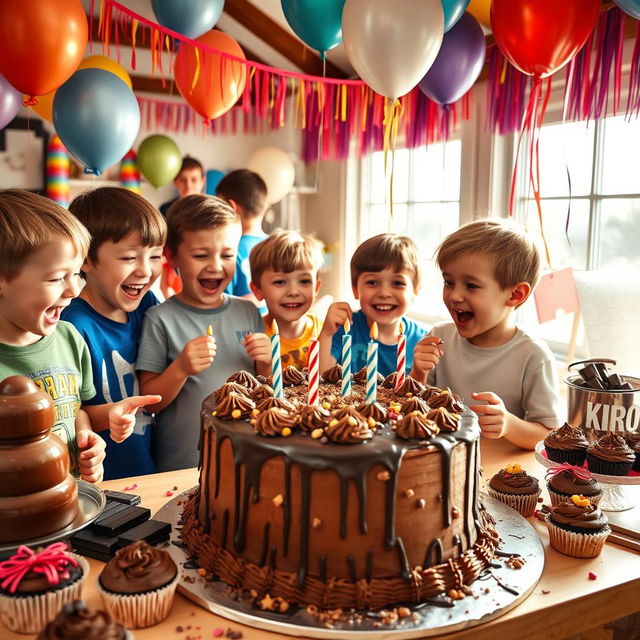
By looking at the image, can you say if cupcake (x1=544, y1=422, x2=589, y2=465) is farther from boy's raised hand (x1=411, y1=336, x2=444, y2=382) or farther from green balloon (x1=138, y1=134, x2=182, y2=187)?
green balloon (x1=138, y1=134, x2=182, y2=187)

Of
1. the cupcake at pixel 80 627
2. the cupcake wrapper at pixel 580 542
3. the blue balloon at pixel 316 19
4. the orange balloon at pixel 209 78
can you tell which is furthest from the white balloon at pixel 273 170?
the cupcake at pixel 80 627

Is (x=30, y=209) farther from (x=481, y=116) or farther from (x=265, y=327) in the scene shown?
(x=481, y=116)

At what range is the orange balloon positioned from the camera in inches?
118

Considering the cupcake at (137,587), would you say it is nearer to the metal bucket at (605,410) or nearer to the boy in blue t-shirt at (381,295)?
the metal bucket at (605,410)

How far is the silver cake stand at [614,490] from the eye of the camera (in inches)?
59.4

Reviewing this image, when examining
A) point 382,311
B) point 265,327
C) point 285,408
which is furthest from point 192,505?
point 382,311

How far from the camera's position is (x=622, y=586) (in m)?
1.22

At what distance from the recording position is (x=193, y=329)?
7.14 ft

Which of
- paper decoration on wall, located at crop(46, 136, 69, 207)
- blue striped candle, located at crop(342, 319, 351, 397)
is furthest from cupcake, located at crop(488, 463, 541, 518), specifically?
paper decoration on wall, located at crop(46, 136, 69, 207)

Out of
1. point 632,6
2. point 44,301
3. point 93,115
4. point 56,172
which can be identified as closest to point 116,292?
point 44,301

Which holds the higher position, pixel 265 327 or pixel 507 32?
pixel 507 32

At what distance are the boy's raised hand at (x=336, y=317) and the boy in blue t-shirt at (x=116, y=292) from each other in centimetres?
62

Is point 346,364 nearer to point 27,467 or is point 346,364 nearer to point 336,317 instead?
point 27,467

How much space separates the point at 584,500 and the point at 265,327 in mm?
1267
